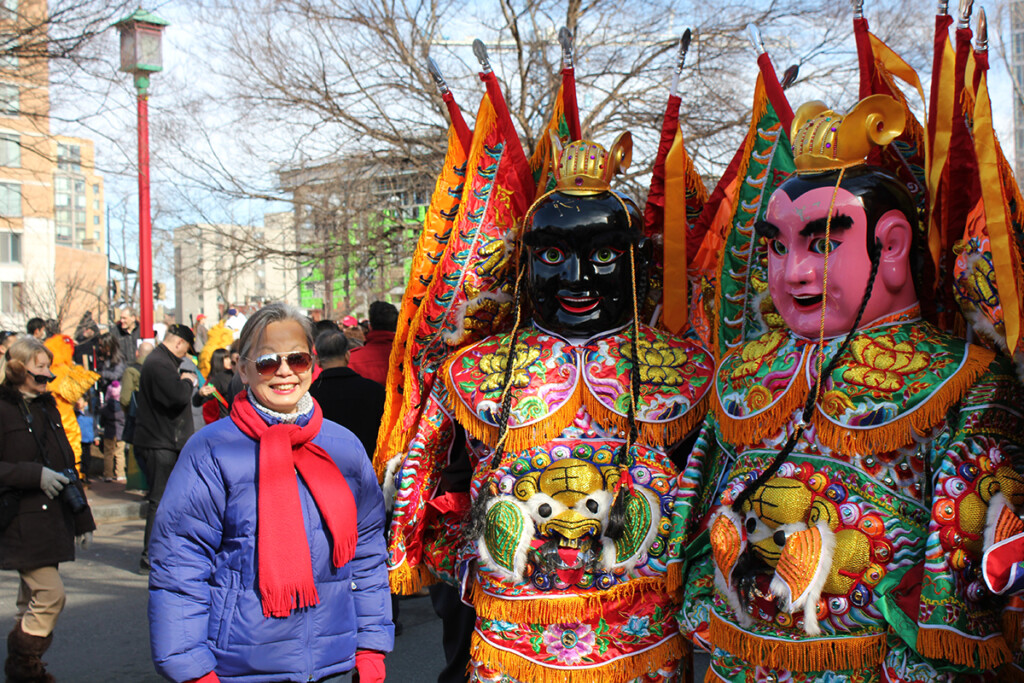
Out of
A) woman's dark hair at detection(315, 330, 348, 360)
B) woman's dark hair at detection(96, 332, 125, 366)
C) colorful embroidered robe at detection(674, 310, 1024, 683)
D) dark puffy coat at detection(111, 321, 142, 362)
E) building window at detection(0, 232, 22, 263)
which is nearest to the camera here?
A: colorful embroidered robe at detection(674, 310, 1024, 683)

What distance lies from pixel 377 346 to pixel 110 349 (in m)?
5.63

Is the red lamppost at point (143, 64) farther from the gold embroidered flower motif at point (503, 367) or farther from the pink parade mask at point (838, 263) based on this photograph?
the pink parade mask at point (838, 263)

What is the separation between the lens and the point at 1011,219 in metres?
2.60

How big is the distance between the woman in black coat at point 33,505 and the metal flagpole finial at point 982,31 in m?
3.97

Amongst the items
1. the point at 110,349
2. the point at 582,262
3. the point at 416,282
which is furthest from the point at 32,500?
the point at 110,349

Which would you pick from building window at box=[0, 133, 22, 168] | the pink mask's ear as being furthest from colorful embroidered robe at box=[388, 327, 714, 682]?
building window at box=[0, 133, 22, 168]

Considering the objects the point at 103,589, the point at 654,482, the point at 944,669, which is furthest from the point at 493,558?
the point at 103,589

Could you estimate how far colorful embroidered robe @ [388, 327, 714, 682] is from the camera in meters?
3.09

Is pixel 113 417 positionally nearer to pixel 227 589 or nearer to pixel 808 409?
pixel 227 589

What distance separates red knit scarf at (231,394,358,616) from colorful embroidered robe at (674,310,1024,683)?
3.60 feet

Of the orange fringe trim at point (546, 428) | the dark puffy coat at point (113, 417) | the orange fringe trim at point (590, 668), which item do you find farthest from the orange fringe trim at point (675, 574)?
the dark puffy coat at point (113, 417)

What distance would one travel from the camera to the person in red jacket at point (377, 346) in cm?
596

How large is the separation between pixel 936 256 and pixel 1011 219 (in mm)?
258

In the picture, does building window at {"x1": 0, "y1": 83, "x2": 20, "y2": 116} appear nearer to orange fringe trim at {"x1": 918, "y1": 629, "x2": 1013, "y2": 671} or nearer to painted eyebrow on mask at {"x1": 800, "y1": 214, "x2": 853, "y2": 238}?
painted eyebrow on mask at {"x1": 800, "y1": 214, "x2": 853, "y2": 238}
